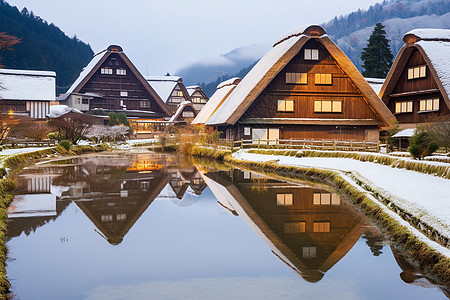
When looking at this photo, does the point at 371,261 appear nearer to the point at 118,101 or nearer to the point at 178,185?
the point at 178,185

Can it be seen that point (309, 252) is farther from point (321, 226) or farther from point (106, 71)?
point (106, 71)

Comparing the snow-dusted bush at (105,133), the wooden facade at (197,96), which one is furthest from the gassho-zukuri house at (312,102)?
the wooden facade at (197,96)

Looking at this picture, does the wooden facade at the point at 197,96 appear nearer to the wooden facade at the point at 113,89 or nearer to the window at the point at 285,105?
the wooden facade at the point at 113,89

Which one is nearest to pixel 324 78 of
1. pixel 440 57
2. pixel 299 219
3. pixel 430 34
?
pixel 430 34

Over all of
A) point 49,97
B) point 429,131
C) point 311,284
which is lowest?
point 311,284

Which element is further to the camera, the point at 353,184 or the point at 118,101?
the point at 118,101

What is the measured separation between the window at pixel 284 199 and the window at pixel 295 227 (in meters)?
2.90

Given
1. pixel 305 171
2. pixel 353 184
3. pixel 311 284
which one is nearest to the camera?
pixel 311 284

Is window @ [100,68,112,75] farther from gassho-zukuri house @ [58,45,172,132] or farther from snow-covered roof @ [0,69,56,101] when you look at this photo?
snow-covered roof @ [0,69,56,101]

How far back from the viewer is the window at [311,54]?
123 ft

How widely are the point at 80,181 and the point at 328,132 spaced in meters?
23.5

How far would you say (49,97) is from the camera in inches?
2239

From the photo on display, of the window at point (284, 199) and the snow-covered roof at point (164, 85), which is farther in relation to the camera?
the snow-covered roof at point (164, 85)

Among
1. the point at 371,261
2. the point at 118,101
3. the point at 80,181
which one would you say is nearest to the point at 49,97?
the point at 118,101
